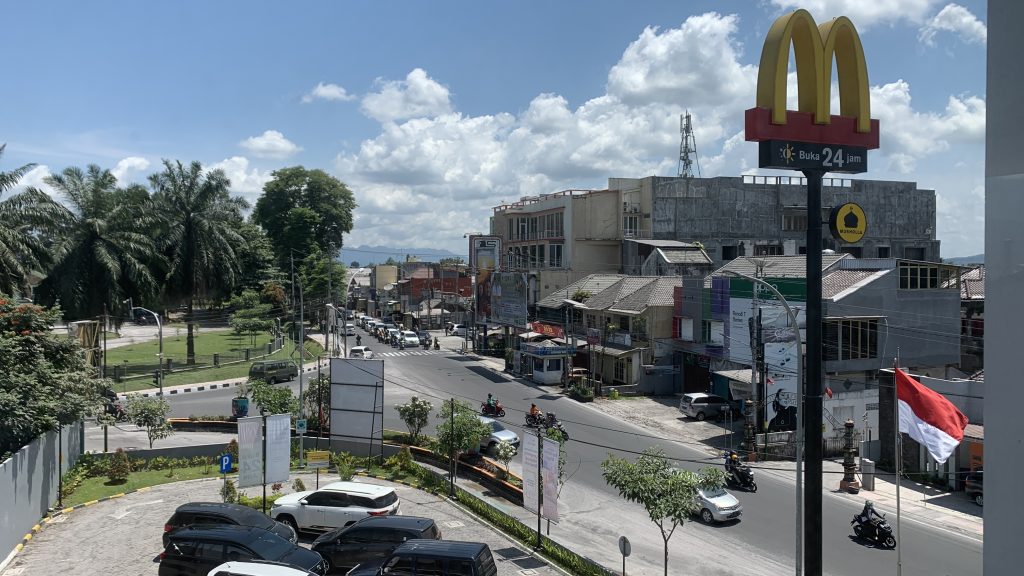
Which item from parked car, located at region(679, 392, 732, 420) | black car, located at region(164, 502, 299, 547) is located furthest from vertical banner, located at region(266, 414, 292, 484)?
parked car, located at region(679, 392, 732, 420)

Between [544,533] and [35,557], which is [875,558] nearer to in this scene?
[544,533]

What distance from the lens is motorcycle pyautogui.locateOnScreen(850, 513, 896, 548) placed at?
2067 cm

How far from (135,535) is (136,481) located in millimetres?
6624

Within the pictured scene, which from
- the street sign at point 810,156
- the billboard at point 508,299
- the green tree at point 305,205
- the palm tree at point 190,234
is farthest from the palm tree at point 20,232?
Answer: the green tree at point 305,205

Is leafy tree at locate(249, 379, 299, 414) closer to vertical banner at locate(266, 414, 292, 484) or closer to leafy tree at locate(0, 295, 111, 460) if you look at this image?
leafy tree at locate(0, 295, 111, 460)

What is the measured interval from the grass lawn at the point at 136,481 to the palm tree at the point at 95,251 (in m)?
26.2

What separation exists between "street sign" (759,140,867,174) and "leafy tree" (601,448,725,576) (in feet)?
22.8

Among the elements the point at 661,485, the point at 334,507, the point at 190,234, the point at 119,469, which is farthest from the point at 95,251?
the point at 661,485

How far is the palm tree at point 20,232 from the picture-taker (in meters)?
37.2

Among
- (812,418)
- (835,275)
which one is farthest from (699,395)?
(812,418)

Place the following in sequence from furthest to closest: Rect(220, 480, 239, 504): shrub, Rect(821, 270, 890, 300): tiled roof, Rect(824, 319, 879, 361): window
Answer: Rect(821, 270, 890, 300): tiled roof < Rect(824, 319, 879, 361): window < Rect(220, 480, 239, 504): shrub

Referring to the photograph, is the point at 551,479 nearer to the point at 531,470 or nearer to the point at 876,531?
the point at 531,470

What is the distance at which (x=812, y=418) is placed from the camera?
13453 millimetres

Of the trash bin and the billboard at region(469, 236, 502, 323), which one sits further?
the billboard at region(469, 236, 502, 323)
